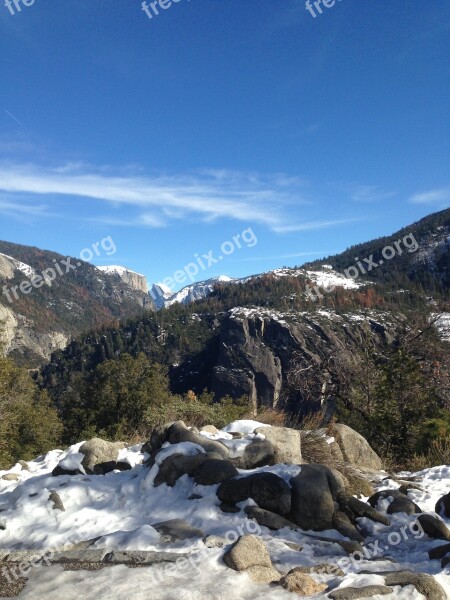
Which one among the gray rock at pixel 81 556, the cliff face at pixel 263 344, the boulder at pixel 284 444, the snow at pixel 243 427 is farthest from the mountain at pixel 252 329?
the gray rock at pixel 81 556

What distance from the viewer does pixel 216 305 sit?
6467 inches

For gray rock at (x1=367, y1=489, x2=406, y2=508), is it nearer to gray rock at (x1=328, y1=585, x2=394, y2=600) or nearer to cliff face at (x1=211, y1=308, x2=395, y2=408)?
gray rock at (x1=328, y1=585, x2=394, y2=600)

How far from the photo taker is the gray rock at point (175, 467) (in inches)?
286

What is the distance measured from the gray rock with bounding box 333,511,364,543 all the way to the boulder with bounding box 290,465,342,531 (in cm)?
9

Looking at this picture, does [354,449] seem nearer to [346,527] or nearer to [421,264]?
[346,527]

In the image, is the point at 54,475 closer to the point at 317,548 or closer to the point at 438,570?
the point at 317,548

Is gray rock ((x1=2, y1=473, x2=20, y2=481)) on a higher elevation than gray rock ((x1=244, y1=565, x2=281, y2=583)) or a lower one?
higher

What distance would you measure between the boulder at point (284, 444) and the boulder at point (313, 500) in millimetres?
1615

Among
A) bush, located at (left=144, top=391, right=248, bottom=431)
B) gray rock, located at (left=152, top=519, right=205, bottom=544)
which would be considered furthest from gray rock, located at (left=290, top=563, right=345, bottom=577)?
bush, located at (left=144, top=391, right=248, bottom=431)

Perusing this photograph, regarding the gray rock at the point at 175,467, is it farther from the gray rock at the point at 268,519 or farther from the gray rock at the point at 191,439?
the gray rock at the point at 268,519

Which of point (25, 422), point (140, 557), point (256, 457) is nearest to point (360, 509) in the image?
point (256, 457)

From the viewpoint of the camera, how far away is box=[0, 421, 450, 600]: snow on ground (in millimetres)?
4086

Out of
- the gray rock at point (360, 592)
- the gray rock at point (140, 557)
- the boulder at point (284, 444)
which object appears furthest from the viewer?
the boulder at point (284, 444)

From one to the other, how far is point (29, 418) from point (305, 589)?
24919mm
